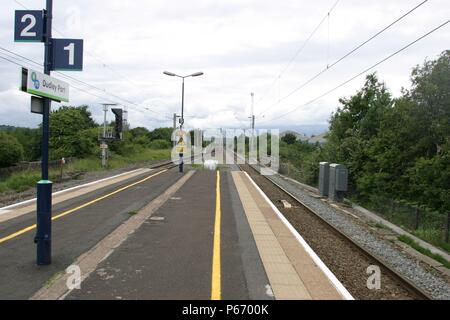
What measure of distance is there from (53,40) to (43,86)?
0.93 m

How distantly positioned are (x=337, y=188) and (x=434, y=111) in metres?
8.89

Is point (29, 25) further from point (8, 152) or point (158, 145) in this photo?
point (158, 145)

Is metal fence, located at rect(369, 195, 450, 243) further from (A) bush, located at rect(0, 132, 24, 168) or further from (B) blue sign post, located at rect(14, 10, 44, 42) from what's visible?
(A) bush, located at rect(0, 132, 24, 168)

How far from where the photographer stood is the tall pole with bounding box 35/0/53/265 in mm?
6867

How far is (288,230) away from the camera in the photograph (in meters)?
10.8

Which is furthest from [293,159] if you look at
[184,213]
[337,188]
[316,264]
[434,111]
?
[316,264]

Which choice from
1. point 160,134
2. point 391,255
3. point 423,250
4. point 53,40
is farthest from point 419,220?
point 160,134

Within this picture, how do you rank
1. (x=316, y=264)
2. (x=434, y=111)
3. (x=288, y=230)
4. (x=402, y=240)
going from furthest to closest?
(x=434, y=111), (x=402, y=240), (x=288, y=230), (x=316, y=264)

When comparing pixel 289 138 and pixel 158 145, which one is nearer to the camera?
pixel 158 145

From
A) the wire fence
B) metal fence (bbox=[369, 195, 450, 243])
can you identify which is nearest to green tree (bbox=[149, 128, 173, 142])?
the wire fence

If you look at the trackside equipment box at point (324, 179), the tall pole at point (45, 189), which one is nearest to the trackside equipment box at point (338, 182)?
the trackside equipment box at point (324, 179)

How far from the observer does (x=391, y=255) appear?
959 cm

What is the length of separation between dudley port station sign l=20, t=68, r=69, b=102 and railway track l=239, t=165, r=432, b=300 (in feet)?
18.3
